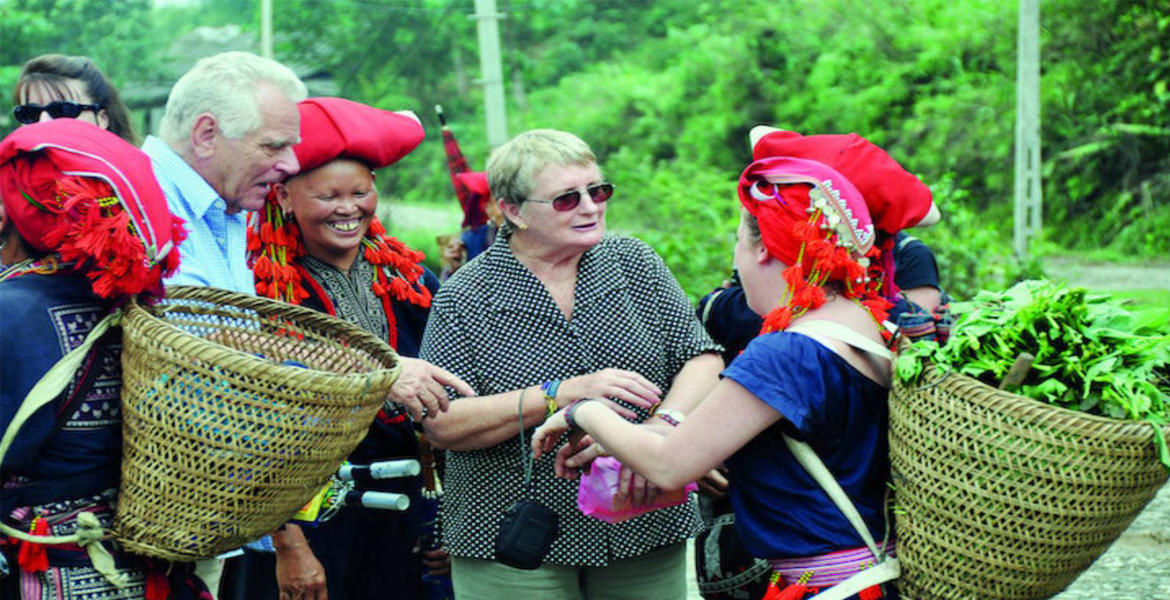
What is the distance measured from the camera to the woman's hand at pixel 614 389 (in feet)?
10.5

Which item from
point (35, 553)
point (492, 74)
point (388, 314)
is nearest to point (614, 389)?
point (388, 314)

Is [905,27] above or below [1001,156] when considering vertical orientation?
above

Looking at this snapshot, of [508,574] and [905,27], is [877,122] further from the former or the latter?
[508,574]

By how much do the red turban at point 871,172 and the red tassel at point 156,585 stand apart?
5.55 feet

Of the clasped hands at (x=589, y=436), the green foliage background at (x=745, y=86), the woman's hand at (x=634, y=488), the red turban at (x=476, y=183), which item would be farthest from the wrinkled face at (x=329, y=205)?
the green foliage background at (x=745, y=86)

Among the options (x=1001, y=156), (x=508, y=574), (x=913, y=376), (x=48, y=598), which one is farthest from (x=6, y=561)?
(x=1001, y=156)

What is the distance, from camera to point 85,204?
8.17ft

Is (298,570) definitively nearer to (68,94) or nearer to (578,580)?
(578,580)

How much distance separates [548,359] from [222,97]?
1.15 meters

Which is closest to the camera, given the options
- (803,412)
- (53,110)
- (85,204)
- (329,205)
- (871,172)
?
(85,204)

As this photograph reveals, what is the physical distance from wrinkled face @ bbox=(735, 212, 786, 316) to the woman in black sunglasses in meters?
3.12

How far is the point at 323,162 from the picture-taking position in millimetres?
3717

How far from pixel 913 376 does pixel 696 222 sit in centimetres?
689

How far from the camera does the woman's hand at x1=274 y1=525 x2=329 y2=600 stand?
3.48 meters
